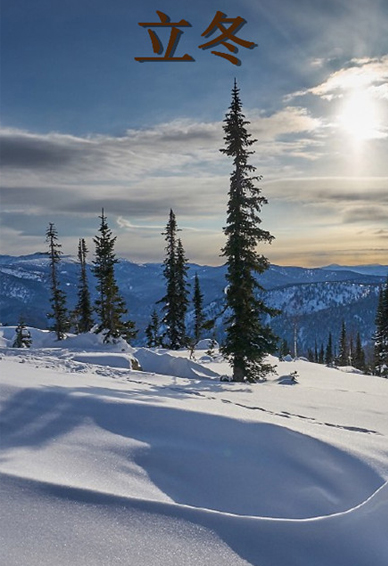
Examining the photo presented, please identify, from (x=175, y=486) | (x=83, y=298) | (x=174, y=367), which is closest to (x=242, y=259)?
(x=174, y=367)

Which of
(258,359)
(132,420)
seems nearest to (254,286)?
(258,359)

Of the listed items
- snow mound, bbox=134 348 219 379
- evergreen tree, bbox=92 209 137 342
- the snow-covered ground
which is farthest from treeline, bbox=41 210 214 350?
the snow-covered ground

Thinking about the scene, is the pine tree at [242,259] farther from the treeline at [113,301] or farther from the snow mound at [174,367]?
the treeline at [113,301]

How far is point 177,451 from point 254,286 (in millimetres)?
13619

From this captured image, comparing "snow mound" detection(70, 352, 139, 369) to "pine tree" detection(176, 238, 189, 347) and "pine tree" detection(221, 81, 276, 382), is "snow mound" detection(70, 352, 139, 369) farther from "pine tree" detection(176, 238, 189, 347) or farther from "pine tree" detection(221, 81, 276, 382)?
"pine tree" detection(176, 238, 189, 347)

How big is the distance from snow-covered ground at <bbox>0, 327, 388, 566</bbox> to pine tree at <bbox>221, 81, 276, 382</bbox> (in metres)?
11.5

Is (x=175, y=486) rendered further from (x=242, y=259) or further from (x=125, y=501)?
(x=242, y=259)

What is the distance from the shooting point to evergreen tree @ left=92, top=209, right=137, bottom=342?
31750 mm

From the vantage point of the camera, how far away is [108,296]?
32156 millimetres

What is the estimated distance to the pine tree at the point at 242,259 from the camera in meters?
17.3

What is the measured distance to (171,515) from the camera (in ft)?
10.5

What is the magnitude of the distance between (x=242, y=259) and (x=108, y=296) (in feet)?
57.5

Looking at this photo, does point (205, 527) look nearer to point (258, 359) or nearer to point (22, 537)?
point (22, 537)

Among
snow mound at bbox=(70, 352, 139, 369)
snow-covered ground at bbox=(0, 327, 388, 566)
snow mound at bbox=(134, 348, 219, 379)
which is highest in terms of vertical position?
snow-covered ground at bbox=(0, 327, 388, 566)
